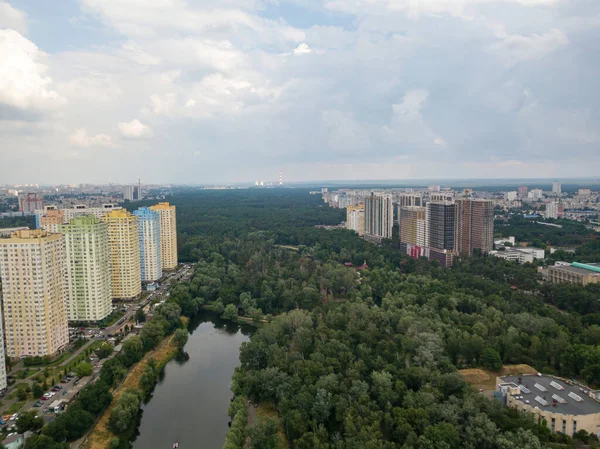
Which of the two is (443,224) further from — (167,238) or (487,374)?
(487,374)

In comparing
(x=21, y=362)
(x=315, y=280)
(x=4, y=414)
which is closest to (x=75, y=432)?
(x=4, y=414)

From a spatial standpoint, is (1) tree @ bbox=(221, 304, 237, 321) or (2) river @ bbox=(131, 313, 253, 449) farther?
(1) tree @ bbox=(221, 304, 237, 321)

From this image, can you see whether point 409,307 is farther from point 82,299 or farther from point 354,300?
point 82,299

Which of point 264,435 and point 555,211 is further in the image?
point 555,211

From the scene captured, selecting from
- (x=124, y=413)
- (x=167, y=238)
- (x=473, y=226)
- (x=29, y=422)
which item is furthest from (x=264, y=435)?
(x=473, y=226)

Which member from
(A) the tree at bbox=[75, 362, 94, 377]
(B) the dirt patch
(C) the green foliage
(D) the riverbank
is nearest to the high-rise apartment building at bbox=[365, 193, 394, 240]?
(D) the riverbank

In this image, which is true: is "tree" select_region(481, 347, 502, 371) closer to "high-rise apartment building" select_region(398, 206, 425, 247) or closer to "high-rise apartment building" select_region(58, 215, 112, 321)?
"high-rise apartment building" select_region(58, 215, 112, 321)
